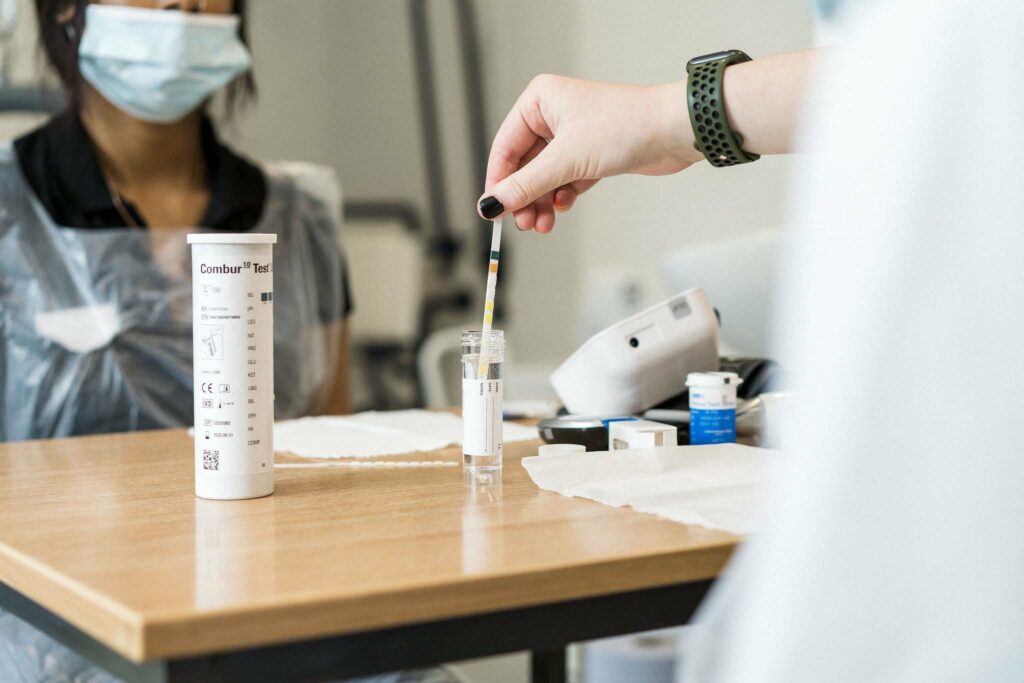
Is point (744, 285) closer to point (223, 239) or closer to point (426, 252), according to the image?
point (223, 239)

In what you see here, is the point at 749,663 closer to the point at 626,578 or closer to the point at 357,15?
the point at 626,578

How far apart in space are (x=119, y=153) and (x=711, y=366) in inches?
43.8

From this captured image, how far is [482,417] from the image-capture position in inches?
34.5

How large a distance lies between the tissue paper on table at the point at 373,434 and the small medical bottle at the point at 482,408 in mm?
182

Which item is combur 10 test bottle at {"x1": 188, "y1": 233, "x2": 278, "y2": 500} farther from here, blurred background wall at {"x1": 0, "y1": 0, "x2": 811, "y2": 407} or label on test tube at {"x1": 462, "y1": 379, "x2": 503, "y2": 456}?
blurred background wall at {"x1": 0, "y1": 0, "x2": 811, "y2": 407}

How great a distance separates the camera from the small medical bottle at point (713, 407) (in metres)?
0.98

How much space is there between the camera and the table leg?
125cm

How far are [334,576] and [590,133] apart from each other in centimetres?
50

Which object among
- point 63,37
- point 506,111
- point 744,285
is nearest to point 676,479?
point 744,285

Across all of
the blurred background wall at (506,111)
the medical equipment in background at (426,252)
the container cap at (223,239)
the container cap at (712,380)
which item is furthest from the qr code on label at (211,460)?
the medical equipment in background at (426,252)

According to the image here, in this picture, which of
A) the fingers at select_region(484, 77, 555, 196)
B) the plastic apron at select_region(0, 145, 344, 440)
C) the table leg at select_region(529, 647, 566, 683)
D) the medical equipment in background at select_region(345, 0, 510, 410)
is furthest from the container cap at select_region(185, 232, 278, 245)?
the medical equipment in background at select_region(345, 0, 510, 410)

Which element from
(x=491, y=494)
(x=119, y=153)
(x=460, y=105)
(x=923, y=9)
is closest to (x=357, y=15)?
(x=460, y=105)

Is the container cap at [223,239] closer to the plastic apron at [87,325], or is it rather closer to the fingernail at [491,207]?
the fingernail at [491,207]

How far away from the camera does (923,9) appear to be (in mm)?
394
